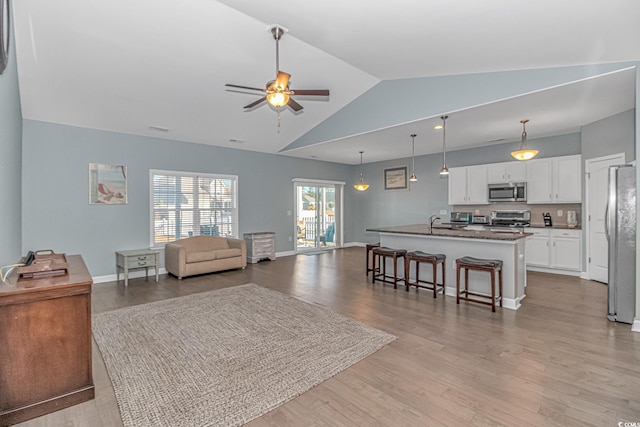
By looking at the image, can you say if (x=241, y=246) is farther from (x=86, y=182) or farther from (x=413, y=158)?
(x=413, y=158)

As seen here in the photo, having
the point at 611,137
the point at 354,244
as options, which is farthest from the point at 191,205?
the point at 611,137

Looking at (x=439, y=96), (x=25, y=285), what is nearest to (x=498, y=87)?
(x=439, y=96)

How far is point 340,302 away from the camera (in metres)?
4.32

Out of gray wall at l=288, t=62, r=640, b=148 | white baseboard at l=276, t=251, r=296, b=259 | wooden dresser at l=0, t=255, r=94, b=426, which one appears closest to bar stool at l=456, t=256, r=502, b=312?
gray wall at l=288, t=62, r=640, b=148

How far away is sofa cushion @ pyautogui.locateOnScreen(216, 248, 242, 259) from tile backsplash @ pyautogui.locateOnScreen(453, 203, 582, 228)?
562 cm

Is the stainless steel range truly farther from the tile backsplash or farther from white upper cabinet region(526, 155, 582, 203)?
white upper cabinet region(526, 155, 582, 203)

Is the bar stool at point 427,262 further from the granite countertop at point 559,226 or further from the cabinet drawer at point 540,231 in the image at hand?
the granite countertop at point 559,226

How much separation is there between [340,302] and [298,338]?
4.22 ft

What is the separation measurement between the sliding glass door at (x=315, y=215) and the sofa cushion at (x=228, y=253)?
2531mm

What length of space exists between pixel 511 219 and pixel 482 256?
2879 millimetres

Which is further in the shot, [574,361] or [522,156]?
[522,156]

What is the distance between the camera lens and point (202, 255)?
237 inches

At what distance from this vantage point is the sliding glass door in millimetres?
8938

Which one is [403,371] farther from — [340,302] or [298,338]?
[340,302]
